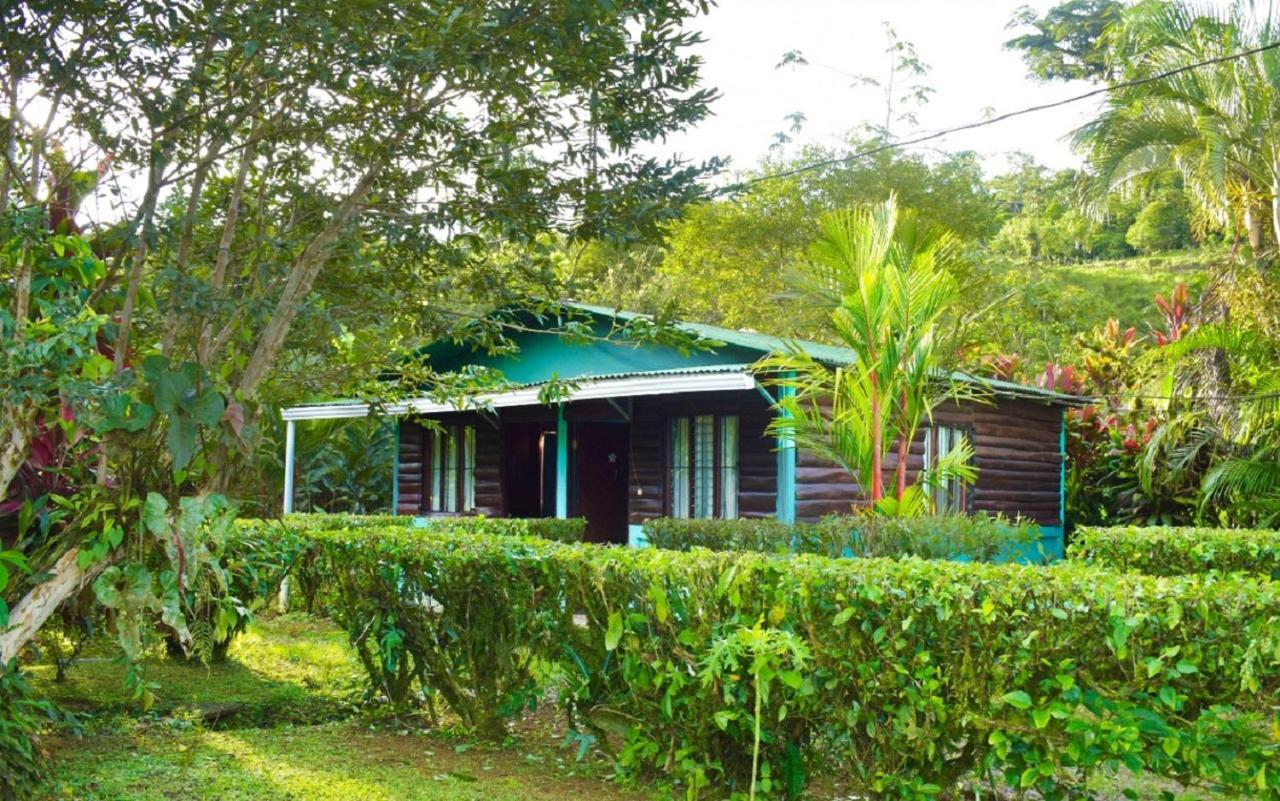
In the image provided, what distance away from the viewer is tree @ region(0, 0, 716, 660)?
15.4ft

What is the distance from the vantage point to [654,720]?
5328 mm

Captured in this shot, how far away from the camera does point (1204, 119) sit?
13781mm

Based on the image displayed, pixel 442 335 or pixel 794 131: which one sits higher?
pixel 794 131

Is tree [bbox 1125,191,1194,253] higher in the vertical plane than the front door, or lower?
higher

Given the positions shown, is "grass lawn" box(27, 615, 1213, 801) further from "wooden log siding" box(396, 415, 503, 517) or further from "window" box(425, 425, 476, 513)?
"window" box(425, 425, 476, 513)

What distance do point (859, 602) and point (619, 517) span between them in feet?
42.0

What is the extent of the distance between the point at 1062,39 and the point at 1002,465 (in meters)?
37.0

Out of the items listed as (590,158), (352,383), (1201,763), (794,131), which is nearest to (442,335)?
(352,383)

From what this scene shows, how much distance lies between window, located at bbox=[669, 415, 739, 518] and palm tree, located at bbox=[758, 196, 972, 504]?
4.07 meters

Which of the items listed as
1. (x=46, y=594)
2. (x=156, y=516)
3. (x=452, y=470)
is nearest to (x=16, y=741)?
(x=46, y=594)

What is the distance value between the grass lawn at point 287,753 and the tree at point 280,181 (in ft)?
3.57

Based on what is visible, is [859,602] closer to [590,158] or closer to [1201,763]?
[1201,763]

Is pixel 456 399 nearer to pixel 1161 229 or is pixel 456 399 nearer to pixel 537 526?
pixel 537 526

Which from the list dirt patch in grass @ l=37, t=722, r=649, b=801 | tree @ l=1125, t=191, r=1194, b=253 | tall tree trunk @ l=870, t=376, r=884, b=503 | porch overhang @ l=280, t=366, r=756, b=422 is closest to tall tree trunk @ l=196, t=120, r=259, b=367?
dirt patch in grass @ l=37, t=722, r=649, b=801
